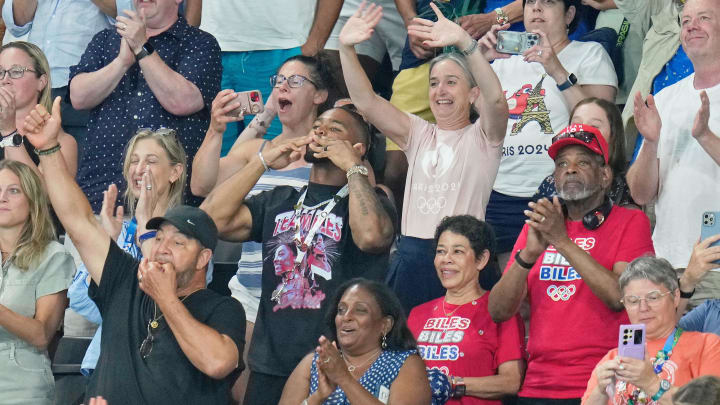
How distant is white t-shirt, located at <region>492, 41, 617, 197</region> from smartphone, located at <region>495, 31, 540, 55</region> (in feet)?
0.86

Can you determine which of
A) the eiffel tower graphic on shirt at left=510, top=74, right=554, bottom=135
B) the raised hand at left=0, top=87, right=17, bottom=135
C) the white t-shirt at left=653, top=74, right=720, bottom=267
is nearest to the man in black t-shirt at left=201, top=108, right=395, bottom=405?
the eiffel tower graphic on shirt at left=510, top=74, right=554, bottom=135

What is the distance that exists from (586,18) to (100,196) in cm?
296

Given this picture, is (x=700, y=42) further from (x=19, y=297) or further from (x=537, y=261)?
(x=19, y=297)

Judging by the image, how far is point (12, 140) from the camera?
689cm

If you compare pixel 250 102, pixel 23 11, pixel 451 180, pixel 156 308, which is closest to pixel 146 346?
pixel 156 308

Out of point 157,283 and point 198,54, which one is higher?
point 198,54

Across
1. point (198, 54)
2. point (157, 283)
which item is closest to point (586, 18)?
point (198, 54)

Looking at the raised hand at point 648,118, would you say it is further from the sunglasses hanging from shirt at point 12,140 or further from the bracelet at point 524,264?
the sunglasses hanging from shirt at point 12,140

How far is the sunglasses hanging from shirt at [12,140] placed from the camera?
22.6 ft

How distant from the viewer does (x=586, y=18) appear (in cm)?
752

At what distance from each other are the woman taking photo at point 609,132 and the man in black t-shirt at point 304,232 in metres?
0.85

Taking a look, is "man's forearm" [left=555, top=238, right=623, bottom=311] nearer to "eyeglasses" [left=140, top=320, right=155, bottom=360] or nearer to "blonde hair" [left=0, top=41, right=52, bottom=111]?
"eyeglasses" [left=140, top=320, right=155, bottom=360]

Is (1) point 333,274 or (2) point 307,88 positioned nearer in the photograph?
(1) point 333,274

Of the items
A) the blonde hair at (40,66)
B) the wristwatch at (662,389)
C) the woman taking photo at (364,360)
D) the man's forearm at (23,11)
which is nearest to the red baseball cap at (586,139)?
the woman taking photo at (364,360)
